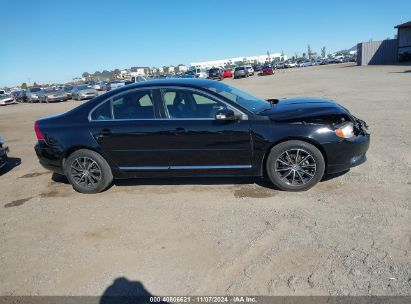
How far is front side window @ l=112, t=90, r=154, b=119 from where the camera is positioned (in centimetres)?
523

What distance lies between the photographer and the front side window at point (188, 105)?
504cm

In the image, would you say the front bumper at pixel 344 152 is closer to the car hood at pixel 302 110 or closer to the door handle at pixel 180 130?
the car hood at pixel 302 110

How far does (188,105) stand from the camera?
5.12 meters

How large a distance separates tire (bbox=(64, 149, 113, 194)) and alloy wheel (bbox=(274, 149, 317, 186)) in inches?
102

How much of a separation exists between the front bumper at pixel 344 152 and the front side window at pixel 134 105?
2.52 meters

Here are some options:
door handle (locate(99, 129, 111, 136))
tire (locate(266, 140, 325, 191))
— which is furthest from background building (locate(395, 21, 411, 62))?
door handle (locate(99, 129, 111, 136))

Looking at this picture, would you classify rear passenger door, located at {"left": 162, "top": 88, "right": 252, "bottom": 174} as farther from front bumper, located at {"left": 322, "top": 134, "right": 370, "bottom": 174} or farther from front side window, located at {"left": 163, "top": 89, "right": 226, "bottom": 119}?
front bumper, located at {"left": 322, "top": 134, "right": 370, "bottom": 174}

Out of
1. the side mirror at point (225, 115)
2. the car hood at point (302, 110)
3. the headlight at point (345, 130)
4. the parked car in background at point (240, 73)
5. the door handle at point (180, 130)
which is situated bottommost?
the parked car in background at point (240, 73)

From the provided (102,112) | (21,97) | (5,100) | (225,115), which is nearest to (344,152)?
(225,115)

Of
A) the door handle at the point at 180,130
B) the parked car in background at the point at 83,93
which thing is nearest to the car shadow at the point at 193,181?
the door handle at the point at 180,130

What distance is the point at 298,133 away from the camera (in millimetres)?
4730

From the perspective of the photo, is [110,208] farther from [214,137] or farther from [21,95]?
[21,95]

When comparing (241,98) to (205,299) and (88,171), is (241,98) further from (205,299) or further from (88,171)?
(205,299)

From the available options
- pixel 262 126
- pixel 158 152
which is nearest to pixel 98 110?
pixel 158 152
